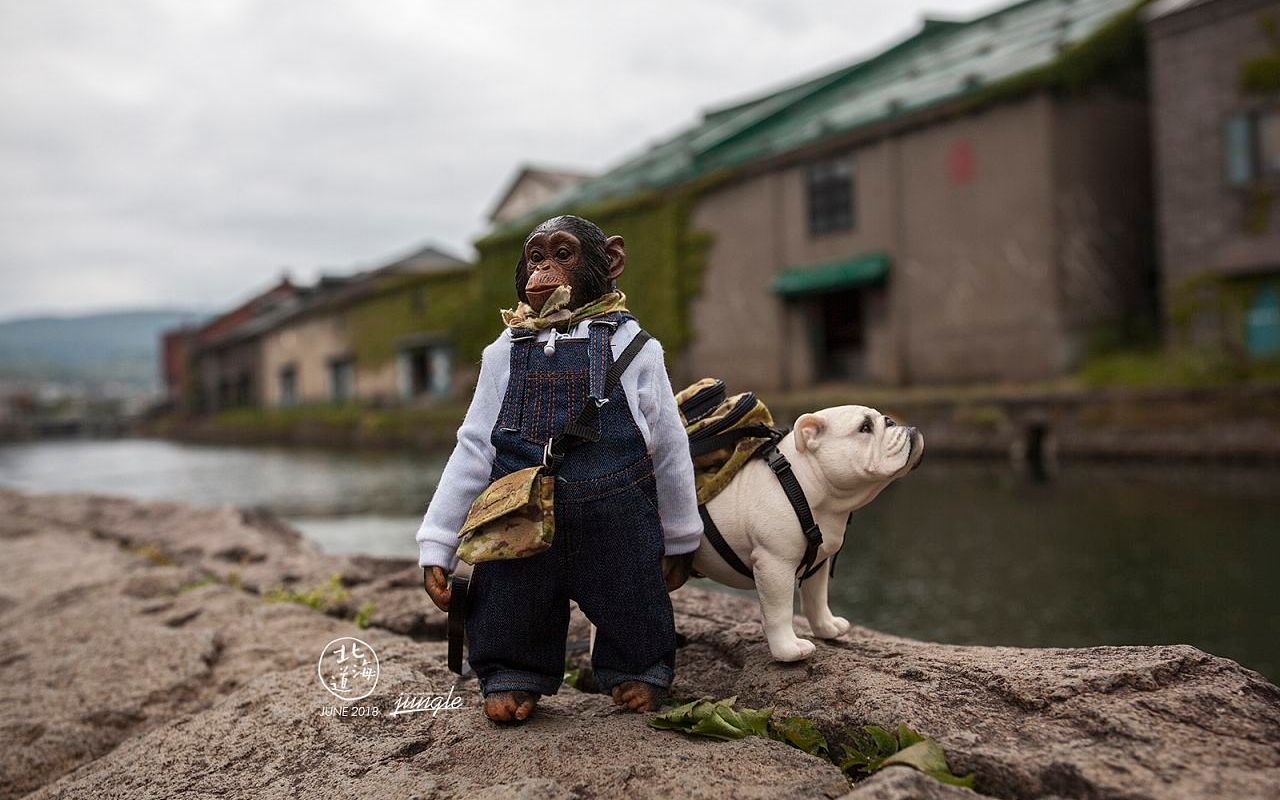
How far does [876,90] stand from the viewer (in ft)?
65.8

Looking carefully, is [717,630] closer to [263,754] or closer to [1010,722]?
[1010,722]

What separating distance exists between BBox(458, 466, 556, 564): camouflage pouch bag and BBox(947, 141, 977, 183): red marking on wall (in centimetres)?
1557

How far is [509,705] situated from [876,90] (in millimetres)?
19885

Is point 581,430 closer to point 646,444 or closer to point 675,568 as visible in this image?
point 646,444

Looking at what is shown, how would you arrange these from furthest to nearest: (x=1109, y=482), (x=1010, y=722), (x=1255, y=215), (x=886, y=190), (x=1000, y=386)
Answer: (x=886, y=190) < (x=1000, y=386) < (x=1255, y=215) < (x=1109, y=482) < (x=1010, y=722)

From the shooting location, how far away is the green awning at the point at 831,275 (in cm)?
1731

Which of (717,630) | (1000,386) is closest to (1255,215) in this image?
(1000,386)

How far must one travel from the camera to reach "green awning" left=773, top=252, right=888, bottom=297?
56.8ft

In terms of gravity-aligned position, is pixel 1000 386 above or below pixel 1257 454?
above

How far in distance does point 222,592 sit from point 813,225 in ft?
52.2

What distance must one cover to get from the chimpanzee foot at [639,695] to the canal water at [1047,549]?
11.4ft

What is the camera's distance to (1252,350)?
13.7 m

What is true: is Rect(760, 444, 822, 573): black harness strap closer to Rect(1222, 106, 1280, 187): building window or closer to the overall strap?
the overall strap

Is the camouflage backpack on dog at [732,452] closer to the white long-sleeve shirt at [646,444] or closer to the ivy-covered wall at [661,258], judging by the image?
the white long-sleeve shirt at [646,444]
